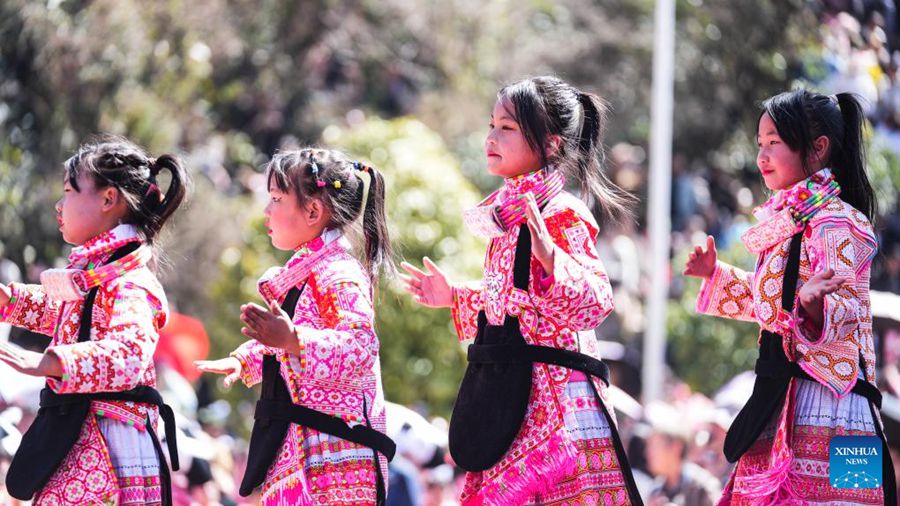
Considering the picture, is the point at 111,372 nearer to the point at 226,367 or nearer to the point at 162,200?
the point at 226,367

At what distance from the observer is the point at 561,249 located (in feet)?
11.6

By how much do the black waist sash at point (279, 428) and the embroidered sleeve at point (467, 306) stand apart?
481mm

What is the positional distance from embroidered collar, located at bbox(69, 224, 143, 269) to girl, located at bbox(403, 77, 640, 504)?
1.02 metres

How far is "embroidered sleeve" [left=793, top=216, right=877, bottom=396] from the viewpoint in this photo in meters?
3.52

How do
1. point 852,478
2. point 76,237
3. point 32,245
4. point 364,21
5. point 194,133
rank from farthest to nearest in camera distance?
point 364,21
point 194,133
point 32,245
point 76,237
point 852,478

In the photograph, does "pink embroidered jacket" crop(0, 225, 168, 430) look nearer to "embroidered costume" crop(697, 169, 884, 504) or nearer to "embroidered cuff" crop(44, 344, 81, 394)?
"embroidered cuff" crop(44, 344, 81, 394)

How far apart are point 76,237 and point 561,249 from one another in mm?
1439

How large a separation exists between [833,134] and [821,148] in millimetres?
56

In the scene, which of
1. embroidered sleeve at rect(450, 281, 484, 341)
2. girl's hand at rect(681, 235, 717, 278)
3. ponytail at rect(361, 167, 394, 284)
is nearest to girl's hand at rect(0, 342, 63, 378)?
ponytail at rect(361, 167, 394, 284)

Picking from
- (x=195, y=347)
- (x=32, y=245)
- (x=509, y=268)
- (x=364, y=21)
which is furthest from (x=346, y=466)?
(x=364, y=21)

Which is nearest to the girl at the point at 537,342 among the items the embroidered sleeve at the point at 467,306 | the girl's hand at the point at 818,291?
the embroidered sleeve at the point at 467,306

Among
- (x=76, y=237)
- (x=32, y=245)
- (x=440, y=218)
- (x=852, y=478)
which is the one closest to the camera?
(x=852, y=478)

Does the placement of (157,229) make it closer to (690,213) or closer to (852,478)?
(852,478)

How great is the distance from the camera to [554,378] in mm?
3553
